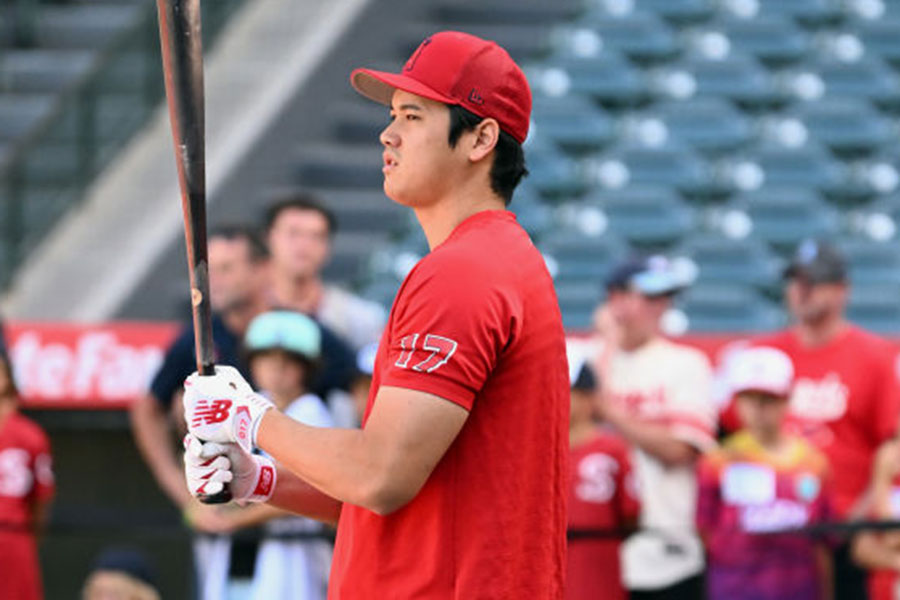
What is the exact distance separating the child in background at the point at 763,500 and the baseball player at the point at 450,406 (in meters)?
2.76

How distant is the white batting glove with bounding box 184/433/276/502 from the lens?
8.04 feet

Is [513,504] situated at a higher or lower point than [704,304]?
lower

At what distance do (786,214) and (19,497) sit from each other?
620 cm

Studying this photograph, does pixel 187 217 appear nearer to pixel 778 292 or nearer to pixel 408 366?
pixel 408 366

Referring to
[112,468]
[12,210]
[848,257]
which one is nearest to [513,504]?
[112,468]

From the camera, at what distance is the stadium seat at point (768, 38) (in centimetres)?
Answer: 1138

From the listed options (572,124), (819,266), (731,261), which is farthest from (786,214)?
(819,266)

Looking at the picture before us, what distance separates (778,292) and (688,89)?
82.9 inches

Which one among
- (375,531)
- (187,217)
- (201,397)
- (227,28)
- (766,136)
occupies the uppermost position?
(227,28)

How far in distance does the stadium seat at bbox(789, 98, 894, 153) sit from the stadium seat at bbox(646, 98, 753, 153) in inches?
17.9

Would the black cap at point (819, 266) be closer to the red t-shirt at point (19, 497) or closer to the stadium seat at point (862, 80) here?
the red t-shirt at point (19, 497)

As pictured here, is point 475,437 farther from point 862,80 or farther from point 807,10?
point 807,10

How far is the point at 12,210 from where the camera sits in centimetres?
910

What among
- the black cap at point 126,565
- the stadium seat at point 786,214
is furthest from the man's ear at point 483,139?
the stadium seat at point 786,214
